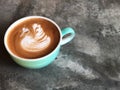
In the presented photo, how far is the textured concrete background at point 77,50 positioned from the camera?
0.62 meters

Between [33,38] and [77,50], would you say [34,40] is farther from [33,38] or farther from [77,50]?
[77,50]

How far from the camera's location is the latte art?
0.62 metres

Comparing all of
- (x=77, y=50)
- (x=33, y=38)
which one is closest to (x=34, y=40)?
(x=33, y=38)

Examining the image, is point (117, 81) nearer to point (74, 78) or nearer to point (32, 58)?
point (74, 78)

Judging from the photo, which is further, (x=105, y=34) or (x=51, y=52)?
(x=105, y=34)

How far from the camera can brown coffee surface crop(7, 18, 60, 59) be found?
24.0 inches

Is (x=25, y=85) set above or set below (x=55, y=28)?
below

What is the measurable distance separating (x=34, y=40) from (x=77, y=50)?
12 centimetres

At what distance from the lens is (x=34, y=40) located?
63 centimetres

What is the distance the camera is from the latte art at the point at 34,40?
62 cm

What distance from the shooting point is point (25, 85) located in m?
0.61

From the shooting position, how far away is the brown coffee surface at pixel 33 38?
610mm

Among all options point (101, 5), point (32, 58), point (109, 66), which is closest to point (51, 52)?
point (32, 58)

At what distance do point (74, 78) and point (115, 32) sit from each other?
0.18m
